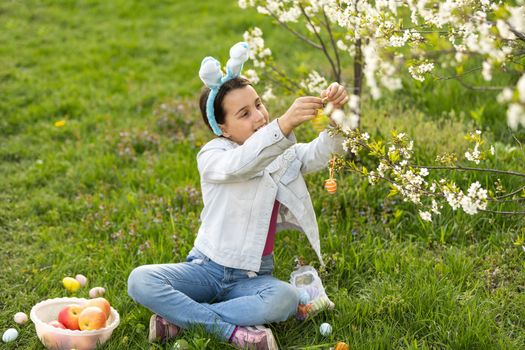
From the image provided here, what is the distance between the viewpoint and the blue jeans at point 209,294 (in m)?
3.06

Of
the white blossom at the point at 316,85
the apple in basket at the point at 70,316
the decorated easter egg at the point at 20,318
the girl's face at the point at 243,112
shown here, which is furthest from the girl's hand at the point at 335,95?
the decorated easter egg at the point at 20,318

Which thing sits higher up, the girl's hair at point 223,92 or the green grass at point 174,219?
the girl's hair at point 223,92

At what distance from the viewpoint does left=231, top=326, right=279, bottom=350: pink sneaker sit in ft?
9.75

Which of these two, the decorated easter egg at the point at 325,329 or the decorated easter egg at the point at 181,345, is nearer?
the decorated easter egg at the point at 181,345

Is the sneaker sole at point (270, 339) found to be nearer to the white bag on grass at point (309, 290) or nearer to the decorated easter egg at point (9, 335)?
the white bag on grass at point (309, 290)

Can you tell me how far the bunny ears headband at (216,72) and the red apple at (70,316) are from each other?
1129 millimetres

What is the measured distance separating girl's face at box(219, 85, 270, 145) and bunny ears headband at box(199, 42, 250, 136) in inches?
3.0

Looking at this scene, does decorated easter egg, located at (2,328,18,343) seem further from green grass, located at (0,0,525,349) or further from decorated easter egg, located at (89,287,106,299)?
decorated easter egg, located at (89,287,106,299)

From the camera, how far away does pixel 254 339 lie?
298 cm

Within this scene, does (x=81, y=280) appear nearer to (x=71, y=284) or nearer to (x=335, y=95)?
(x=71, y=284)

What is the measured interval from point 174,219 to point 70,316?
1.14m

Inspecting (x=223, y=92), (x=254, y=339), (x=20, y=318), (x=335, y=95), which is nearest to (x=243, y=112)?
(x=223, y=92)

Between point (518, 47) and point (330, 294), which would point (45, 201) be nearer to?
point (330, 294)

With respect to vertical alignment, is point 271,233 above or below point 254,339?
above
